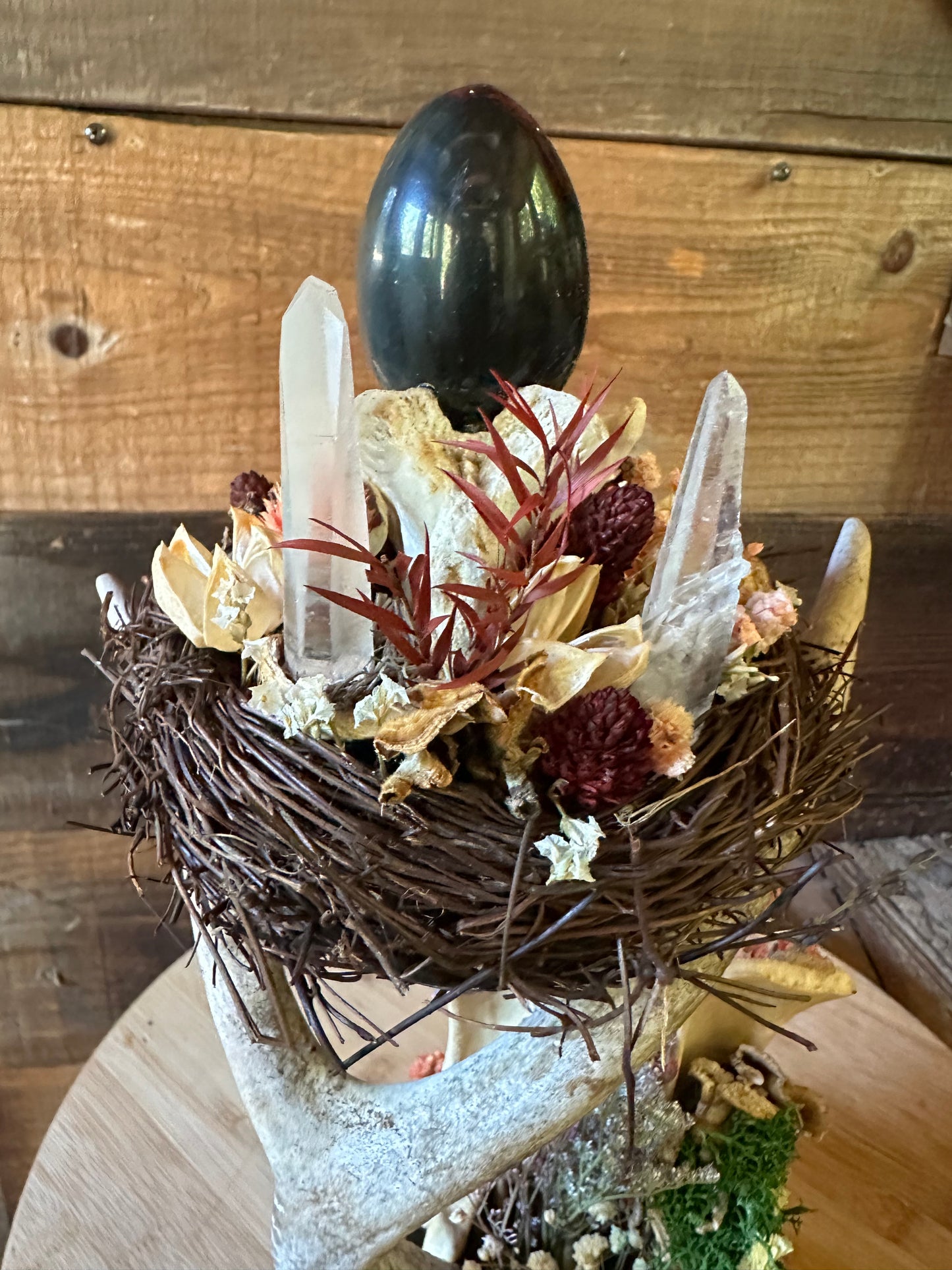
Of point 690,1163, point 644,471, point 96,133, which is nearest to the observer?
point 644,471

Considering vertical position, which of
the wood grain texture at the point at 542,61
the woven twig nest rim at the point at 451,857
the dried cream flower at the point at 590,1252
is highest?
the wood grain texture at the point at 542,61

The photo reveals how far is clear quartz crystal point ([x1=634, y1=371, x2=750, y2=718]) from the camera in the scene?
39cm

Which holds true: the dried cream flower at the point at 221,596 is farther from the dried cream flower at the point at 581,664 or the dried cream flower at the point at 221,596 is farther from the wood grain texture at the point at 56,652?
the wood grain texture at the point at 56,652

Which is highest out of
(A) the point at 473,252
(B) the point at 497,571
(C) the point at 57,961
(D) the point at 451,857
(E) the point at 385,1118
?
(A) the point at 473,252

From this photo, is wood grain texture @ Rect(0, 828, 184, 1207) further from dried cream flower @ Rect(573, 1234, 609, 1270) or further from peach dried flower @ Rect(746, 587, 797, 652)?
peach dried flower @ Rect(746, 587, 797, 652)

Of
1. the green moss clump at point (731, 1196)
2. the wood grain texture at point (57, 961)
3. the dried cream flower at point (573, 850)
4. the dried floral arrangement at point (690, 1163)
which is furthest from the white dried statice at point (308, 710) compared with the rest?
the wood grain texture at point (57, 961)

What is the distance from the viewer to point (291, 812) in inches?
15.3

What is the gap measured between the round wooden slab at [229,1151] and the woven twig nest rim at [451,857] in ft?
1.34

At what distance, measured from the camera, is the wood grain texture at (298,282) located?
785 mm

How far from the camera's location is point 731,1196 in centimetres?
61

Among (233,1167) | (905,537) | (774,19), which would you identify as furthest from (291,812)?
(905,537)

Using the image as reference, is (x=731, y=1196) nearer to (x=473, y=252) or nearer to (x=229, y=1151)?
(x=229, y=1151)

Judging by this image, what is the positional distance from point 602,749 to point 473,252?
0.24 metres

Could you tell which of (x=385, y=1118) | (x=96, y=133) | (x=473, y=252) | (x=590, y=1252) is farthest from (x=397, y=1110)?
(x=96, y=133)
